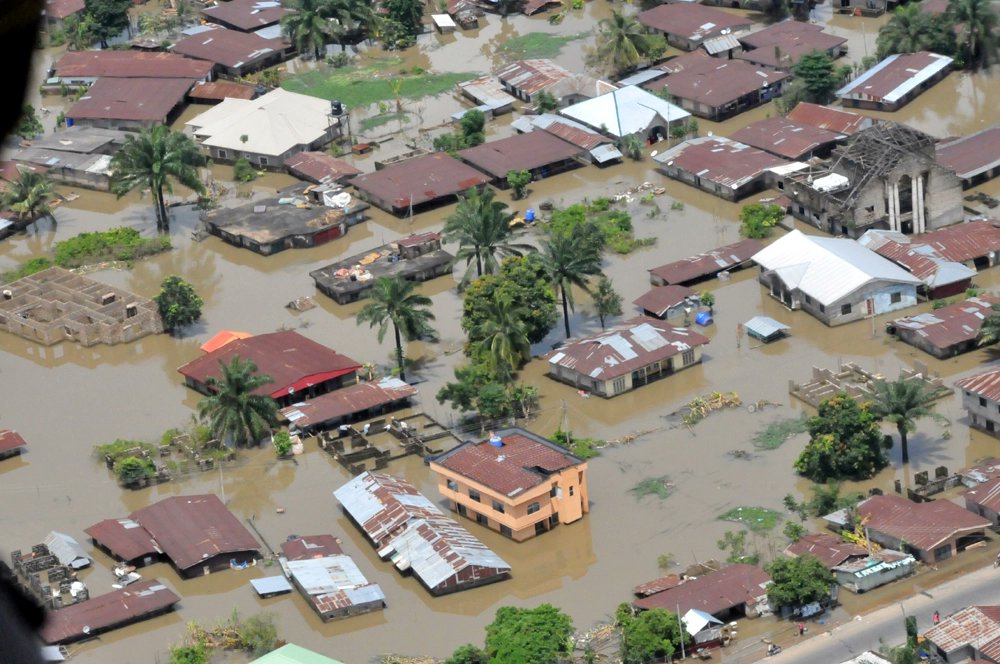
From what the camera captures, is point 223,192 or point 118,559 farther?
point 223,192

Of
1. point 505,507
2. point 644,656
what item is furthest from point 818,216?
point 644,656

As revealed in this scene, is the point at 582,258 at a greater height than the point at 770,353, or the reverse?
the point at 582,258

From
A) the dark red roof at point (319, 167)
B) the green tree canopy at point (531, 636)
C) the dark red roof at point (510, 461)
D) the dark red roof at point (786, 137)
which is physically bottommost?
the dark red roof at point (786, 137)

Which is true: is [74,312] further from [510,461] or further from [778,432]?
[778,432]

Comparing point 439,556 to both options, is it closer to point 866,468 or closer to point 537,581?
point 537,581

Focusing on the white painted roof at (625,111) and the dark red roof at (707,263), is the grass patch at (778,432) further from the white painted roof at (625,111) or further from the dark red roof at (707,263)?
the white painted roof at (625,111)

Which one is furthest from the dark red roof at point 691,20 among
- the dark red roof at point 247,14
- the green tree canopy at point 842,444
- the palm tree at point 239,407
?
the green tree canopy at point 842,444

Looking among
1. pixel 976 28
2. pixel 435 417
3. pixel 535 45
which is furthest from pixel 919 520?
pixel 535 45
